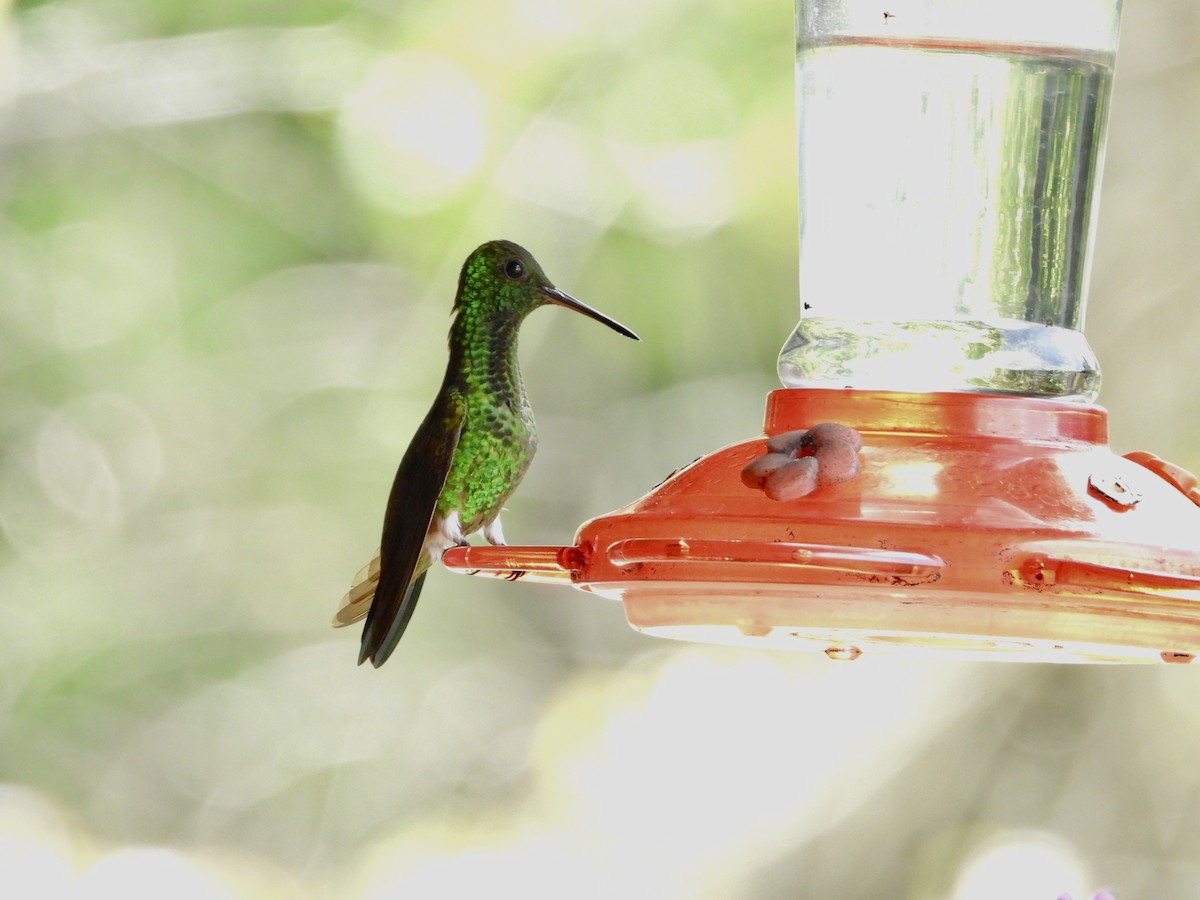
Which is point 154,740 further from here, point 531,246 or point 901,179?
point 901,179

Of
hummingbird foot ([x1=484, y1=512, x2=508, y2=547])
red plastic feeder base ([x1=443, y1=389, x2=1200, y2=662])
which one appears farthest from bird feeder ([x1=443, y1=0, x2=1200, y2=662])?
hummingbird foot ([x1=484, y1=512, x2=508, y2=547])

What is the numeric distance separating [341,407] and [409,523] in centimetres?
419

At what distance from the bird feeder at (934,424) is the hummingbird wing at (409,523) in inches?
6.1

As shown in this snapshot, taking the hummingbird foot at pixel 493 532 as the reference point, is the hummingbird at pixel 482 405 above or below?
above

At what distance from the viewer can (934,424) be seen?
1888 millimetres

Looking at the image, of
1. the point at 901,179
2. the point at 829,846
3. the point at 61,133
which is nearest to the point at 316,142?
the point at 61,133

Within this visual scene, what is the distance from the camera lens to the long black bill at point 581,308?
225 centimetres

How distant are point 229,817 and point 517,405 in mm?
4206

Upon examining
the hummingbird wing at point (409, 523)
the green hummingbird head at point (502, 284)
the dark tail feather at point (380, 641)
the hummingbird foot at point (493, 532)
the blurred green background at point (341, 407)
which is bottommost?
the blurred green background at point (341, 407)

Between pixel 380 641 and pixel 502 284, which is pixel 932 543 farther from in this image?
pixel 502 284

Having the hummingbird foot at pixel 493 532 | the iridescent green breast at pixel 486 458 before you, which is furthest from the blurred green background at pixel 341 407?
the iridescent green breast at pixel 486 458

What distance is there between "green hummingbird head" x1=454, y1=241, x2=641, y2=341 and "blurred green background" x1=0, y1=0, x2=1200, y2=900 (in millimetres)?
3416

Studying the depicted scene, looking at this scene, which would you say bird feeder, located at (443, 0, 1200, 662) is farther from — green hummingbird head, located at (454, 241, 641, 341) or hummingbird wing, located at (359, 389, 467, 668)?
green hummingbird head, located at (454, 241, 641, 341)

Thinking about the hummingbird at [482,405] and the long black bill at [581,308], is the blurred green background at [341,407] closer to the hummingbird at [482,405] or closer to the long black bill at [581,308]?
the hummingbird at [482,405]
